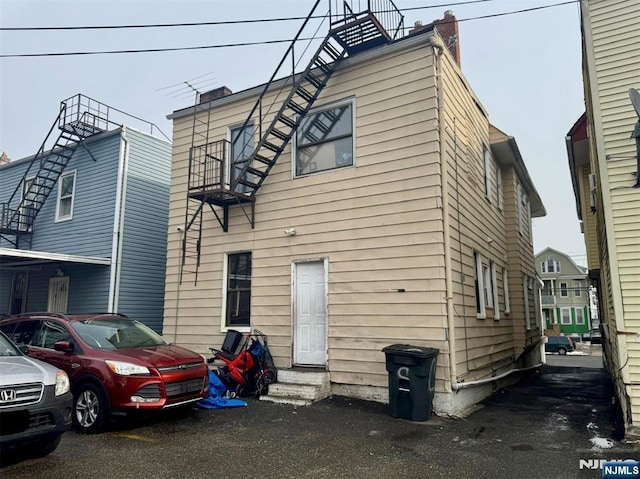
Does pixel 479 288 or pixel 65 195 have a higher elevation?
pixel 65 195

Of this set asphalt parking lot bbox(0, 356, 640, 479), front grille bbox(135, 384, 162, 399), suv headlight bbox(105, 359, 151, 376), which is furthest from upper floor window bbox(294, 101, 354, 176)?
front grille bbox(135, 384, 162, 399)

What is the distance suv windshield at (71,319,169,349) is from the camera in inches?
271

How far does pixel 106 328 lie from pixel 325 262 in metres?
3.99

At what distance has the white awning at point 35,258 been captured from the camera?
1102cm

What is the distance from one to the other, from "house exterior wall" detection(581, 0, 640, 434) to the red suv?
20.2 ft

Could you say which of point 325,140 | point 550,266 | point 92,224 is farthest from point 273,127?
point 550,266

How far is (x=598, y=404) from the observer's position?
8.56 m

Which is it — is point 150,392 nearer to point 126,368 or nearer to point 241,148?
point 126,368

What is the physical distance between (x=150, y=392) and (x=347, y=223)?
449cm

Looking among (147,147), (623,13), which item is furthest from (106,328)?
(623,13)

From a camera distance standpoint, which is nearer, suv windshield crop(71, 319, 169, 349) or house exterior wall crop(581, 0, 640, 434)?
house exterior wall crop(581, 0, 640, 434)

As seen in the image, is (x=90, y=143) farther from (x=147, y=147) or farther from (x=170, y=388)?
(x=170, y=388)

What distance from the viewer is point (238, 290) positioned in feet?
32.8

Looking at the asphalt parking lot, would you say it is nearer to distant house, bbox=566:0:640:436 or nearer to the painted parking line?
the painted parking line
